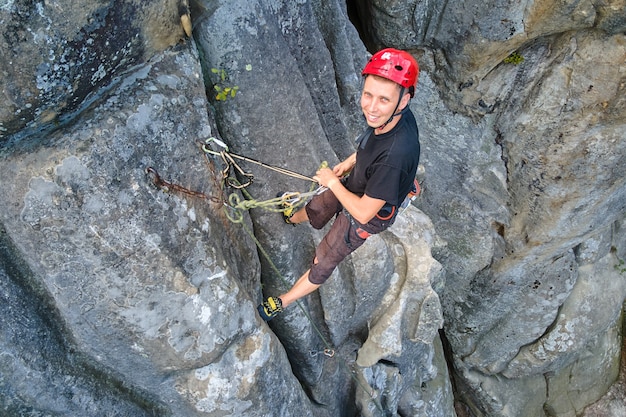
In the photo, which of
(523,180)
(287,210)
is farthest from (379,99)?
(523,180)

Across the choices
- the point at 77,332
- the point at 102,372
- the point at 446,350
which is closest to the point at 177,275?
the point at 77,332

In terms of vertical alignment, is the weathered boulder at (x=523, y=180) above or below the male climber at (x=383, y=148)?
below

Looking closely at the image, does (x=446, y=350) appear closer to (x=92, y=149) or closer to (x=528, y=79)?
(x=528, y=79)

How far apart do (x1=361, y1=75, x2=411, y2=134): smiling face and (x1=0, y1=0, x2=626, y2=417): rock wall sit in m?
1.03

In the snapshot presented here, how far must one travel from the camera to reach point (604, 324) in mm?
7645

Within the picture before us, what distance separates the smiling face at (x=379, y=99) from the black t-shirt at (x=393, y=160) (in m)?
0.15

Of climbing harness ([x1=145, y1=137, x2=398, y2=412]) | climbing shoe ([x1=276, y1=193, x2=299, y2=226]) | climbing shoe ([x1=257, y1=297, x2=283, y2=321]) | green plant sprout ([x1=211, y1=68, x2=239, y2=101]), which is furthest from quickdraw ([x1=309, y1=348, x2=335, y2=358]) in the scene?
green plant sprout ([x1=211, y1=68, x2=239, y2=101])

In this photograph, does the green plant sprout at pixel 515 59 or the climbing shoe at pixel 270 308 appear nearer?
the climbing shoe at pixel 270 308

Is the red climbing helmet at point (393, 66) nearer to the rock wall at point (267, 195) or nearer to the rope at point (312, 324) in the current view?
the rock wall at point (267, 195)

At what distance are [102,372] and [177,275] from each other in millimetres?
1119

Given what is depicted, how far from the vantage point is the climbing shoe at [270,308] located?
13.8 feet

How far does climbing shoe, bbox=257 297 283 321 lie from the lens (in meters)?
4.21

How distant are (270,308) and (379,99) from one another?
2.03 meters

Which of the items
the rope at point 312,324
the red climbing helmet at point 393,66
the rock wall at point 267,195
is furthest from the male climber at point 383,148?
the rock wall at point 267,195
